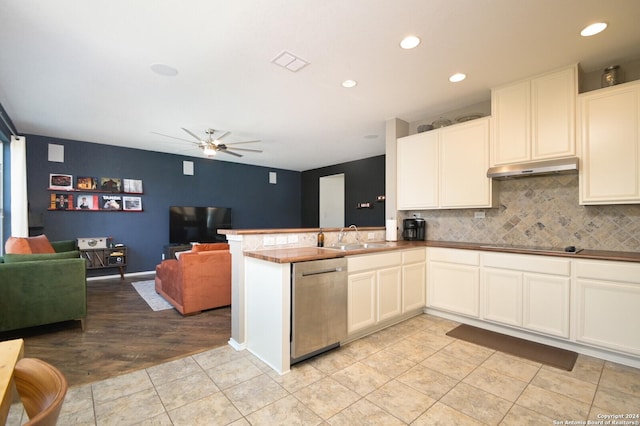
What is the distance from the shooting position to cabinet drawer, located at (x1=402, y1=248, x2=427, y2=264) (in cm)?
333

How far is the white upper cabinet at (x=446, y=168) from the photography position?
11.0 ft

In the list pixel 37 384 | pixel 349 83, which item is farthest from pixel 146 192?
pixel 37 384

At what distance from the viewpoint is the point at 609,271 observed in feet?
7.85

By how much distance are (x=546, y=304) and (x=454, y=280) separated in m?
0.85

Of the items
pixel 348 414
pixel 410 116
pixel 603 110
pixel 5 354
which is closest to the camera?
pixel 5 354

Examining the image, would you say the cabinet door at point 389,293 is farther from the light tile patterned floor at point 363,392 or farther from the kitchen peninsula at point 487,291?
the light tile patterned floor at point 363,392

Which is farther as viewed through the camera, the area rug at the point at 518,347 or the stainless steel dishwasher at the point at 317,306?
the area rug at the point at 518,347

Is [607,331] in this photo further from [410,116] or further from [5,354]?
[5,354]

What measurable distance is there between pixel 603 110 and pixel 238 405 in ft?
12.7

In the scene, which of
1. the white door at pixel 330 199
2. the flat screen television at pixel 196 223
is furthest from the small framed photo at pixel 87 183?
the white door at pixel 330 199

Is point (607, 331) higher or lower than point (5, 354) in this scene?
lower

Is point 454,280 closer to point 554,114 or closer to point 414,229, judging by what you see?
point 414,229

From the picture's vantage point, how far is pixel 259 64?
275 centimetres

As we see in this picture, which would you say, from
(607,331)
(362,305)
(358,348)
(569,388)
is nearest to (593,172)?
(607,331)
